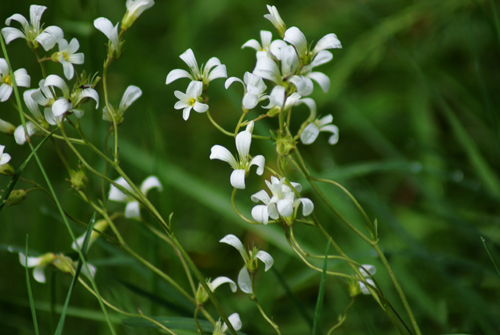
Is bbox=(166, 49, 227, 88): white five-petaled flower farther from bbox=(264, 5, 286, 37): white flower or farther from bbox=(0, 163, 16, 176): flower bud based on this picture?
bbox=(0, 163, 16, 176): flower bud

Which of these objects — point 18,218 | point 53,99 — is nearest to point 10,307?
point 18,218

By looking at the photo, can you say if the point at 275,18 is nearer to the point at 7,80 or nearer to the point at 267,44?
the point at 267,44

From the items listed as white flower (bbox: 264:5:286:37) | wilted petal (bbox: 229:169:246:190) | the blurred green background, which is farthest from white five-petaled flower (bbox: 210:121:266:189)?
the blurred green background

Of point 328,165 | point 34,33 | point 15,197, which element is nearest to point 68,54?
point 34,33

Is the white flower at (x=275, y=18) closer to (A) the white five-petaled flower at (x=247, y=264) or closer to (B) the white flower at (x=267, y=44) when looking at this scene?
(B) the white flower at (x=267, y=44)

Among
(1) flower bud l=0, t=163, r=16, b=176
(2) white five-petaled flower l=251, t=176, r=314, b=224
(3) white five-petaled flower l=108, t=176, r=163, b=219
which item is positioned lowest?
(3) white five-petaled flower l=108, t=176, r=163, b=219

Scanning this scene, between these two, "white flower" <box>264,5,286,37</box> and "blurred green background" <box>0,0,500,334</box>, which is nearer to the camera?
"white flower" <box>264,5,286,37</box>

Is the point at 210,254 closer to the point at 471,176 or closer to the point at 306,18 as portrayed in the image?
the point at 471,176

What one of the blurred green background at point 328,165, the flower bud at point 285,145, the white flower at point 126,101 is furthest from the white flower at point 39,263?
the flower bud at point 285,145
